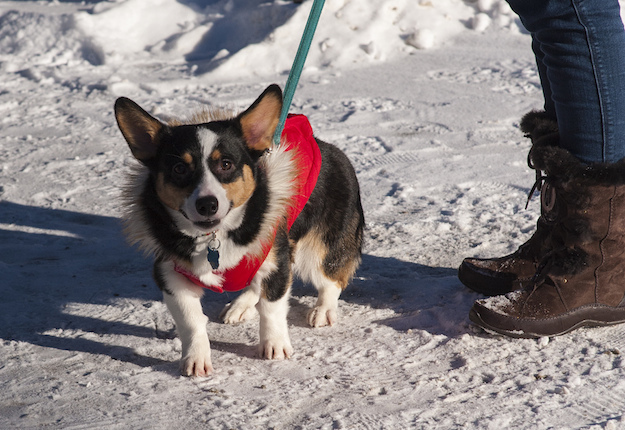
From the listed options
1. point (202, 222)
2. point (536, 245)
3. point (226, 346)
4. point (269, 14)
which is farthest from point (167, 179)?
point (269, 14)

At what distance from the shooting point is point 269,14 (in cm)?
632

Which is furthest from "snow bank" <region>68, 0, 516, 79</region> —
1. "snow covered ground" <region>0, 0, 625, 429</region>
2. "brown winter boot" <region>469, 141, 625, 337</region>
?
"brown winter boot" <region>469, 141, 625, 337</region>

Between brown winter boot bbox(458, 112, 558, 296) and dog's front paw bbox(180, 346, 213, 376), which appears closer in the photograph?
dog's front paw bbox(180, 346, 213, 376)

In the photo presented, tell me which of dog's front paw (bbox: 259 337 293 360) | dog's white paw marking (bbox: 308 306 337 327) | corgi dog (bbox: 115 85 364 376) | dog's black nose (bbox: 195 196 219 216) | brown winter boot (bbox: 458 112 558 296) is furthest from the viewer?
dog's white paw marking (bbox: 308 306 337 327)

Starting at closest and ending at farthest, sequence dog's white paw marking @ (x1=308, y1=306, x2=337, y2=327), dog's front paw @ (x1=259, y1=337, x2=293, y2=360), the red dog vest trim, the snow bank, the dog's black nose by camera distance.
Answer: the dog's black nose
the red dog vest trim
dog's front paw @ (x1=259, y1=337, x2=293, y2=360)
dog's white paw marking @ (x1=308, y1=306, x2=337, y2=327)
the snow bank

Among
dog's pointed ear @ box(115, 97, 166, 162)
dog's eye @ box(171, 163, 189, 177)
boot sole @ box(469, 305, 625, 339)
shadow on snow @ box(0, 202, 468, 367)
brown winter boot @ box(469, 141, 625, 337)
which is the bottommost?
shadow on snow @ box(0, 202, 468, 367)

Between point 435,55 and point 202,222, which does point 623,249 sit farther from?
point 435,55

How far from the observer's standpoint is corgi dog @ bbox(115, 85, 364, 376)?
197 centimetres

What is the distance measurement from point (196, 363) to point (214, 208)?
1.75ft

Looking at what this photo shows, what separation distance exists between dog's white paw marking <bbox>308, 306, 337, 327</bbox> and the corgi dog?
24 cm

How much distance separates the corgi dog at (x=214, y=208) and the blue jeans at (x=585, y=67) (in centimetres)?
86

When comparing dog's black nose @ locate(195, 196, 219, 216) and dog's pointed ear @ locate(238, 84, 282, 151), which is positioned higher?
dog's pointed ear @ locate(238, 84, 282, 151)

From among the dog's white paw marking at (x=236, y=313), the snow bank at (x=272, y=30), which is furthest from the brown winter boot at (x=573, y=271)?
the snow bank at (x=272, y=30)

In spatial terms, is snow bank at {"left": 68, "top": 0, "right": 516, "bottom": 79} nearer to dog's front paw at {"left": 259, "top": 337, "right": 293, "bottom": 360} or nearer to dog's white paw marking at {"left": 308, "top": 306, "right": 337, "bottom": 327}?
dog's white paw marking at {"left": 308, "top": 306, "right": 337, "bottom": 327}
